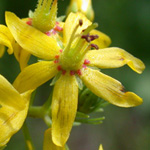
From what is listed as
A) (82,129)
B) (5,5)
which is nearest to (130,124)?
(82,129)

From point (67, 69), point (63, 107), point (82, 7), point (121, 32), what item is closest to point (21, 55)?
point (67, 69)

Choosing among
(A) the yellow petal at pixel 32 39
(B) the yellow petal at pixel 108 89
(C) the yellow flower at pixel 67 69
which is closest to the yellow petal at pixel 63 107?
(C) the yellow flower at pixel 67 69

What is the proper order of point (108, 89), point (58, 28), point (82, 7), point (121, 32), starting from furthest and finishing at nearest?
point (121, 32) → point (82, 7) → point (58, 28) → point (108, 89)

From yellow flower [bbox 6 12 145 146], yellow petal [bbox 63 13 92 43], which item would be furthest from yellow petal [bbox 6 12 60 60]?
yellow petal [bbox 63 13 92 43]

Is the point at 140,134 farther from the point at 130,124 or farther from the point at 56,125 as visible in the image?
the point at 56,125

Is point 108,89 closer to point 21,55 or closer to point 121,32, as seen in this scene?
point 21,55
